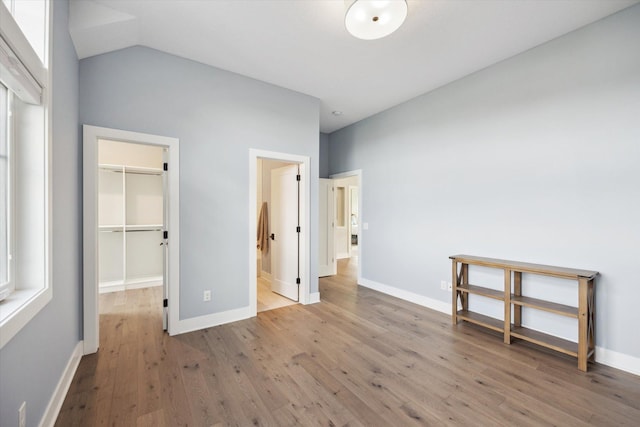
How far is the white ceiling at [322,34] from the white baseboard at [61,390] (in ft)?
8.66

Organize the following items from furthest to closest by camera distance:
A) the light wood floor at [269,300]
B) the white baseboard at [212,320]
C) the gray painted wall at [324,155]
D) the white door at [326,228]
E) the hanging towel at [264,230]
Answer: the gray painted wall at [324,155] < the white door at [326,228] < the hanging towel at [264,230] < the light wood floor at [269,300] < the white baseboard at [212,320]

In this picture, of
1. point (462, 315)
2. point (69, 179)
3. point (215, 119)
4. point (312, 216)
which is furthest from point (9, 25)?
point (462, 315)

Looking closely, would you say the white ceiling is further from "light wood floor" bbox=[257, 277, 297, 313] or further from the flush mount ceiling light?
"light wood floor" bbox=[257, 277, 297, 313]

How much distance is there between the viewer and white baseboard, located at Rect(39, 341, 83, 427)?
1.62m

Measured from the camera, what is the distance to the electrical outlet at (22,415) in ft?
4.13

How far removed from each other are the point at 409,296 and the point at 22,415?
13.0 ft

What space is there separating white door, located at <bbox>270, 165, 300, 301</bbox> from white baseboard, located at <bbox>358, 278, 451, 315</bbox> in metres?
1.48

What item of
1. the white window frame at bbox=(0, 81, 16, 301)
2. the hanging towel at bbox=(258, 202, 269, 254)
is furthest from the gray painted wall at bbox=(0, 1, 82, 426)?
the hanging towel at bbox=(258, 202, 269, 254)

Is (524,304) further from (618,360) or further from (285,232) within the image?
(285,232)

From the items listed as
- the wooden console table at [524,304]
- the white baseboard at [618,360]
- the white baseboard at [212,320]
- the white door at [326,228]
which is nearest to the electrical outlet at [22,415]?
the white baseboard at [212,320]

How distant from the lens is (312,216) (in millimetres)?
3980

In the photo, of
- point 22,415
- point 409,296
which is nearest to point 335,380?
point 22,415

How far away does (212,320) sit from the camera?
3.13 meters

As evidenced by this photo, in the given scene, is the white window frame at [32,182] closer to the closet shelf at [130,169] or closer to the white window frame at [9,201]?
the white window frame at [9,201]
